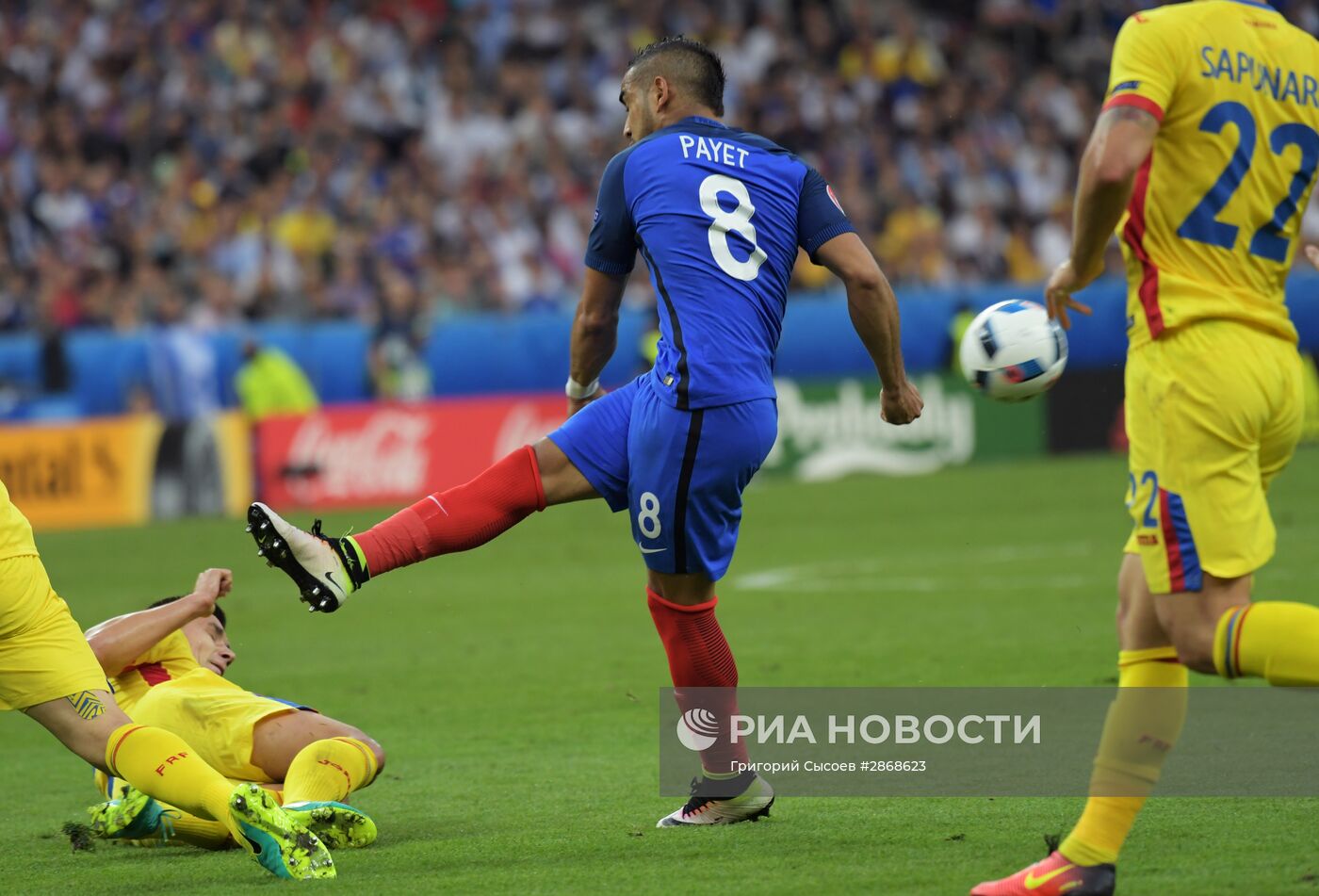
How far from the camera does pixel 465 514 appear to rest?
5.26m

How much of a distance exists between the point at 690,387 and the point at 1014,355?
0.94m

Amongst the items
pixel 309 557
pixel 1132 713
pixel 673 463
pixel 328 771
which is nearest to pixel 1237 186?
pixel 1132 713

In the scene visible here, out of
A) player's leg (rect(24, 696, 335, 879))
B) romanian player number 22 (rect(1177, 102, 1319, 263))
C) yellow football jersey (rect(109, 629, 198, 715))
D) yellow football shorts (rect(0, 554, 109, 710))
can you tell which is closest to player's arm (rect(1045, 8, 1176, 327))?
romanian player number 22 (rect(1177, 102, 1319, 263))

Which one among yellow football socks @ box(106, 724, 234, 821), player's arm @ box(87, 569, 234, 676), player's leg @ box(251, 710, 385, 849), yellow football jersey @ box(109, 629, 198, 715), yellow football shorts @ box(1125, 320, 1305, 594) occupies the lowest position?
player's leg @ box(251, 710, 385, 849)

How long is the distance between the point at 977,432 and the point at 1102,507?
478 centimetres

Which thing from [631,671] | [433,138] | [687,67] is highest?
[433,138]

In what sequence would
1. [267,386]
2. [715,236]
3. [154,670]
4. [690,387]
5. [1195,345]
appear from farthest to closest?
[267,386] < [154,670] < [715,236] < [690,387] < [1195,345]

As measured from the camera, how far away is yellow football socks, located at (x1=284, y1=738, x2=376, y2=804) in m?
5.25

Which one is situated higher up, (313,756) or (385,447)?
(385,447)

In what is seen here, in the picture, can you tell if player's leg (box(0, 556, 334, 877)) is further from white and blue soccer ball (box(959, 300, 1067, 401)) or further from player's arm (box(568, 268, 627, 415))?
white and blue soccer ball (box(959, 300, 1067, 401))

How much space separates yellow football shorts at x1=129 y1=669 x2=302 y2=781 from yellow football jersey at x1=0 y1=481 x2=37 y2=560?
→ 2.67ft

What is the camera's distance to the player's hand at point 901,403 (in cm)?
535

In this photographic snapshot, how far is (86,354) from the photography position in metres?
19.7

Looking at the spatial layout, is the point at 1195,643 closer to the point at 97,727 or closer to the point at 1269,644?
the point at 1269,644
